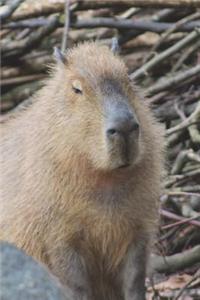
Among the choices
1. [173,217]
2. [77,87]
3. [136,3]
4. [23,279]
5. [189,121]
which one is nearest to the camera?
[23,279]

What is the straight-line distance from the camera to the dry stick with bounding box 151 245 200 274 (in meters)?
5.85

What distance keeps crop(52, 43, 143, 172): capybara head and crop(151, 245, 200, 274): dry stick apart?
5.19 feet

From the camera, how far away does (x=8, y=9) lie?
698cm

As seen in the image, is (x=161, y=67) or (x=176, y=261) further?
(x=161, y=67)

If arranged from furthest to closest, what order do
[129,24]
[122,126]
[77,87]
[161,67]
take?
[161,67]
[129,24]
[77,87]
[122,126]

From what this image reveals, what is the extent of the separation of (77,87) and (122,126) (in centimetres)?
43

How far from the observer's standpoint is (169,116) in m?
7.12

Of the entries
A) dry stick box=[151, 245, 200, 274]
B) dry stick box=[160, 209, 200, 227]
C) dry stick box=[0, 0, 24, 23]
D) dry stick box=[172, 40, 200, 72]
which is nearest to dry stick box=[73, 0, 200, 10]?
dry stick box=[0, 0, 24, 23]

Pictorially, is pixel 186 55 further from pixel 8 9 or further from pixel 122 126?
pixel 122 126

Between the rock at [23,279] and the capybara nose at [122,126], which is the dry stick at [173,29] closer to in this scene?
the capybara nose at [122,126]

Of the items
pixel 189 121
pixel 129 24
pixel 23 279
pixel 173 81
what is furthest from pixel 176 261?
pixel 23 279

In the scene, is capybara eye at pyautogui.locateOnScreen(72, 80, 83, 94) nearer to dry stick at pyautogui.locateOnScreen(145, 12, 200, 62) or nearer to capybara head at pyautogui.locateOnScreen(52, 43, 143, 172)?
capybara head at pyautogui.locateOnScreen(52, 43, 143, 172)

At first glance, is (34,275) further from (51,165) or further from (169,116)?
(169,116)

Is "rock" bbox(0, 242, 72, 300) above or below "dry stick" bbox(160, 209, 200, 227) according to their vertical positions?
above
